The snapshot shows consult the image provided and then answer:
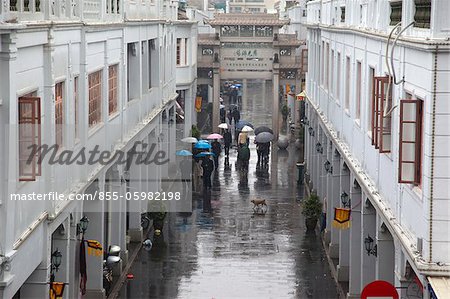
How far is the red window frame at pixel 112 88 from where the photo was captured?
25359 mm

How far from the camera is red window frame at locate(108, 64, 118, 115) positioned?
25.4 m

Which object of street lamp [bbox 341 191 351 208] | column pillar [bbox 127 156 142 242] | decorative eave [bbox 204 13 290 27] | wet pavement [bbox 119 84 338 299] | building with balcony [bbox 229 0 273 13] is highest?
building with balcony [bbox 229 0 273 13]

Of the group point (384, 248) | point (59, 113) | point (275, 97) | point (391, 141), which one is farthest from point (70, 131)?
point (275, 97)

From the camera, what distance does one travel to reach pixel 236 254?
2939 cm

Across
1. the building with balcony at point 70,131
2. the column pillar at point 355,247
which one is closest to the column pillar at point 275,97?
the building with balcony at point 70,131

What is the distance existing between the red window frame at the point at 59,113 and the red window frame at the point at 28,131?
2078mm

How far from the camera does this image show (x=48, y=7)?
1750cm

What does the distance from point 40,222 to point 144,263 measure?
1164 centimetres

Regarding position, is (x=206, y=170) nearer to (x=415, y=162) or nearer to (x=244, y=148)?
(x=244, y=148)

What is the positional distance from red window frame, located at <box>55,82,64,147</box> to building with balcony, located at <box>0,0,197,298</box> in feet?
0.07

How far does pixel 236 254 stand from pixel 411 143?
15.0 metres

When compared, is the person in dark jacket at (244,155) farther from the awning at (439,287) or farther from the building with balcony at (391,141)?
the awning at (439,287)

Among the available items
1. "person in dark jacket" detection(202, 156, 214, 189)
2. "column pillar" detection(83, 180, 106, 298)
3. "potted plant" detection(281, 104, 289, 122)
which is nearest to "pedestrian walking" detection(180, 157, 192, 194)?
"person in dark jacket" detection(202, 156, 214, 189)

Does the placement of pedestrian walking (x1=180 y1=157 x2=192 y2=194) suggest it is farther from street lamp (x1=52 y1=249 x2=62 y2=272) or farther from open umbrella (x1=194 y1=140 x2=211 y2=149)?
street lamp (x1=52 y1=249 x2=62 y2=272)
